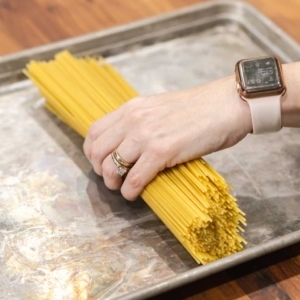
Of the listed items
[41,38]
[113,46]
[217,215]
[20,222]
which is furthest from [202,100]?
[41,38]

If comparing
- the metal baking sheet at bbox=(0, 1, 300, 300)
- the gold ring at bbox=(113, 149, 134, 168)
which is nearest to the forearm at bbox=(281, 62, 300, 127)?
the metal baking sheet at bbox=(0, 1, 300, 300)

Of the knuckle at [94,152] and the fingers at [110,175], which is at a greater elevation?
the knuckle at [94,152]

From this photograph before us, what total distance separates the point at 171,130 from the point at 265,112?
14 cm

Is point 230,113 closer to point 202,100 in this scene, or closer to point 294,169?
point 202,100

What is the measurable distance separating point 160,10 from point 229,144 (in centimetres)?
Answer: 59

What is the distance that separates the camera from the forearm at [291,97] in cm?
84

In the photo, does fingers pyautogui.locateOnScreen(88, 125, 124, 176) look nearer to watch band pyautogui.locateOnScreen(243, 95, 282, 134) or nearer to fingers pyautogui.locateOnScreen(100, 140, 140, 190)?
fingers pyautogui.locateOnScreen(100, 140, 140, 190)

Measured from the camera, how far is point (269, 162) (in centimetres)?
98

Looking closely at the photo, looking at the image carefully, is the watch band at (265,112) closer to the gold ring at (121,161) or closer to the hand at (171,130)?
the hand at (171,130)

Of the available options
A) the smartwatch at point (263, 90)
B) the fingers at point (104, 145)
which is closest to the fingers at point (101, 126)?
the fingers at point (104, 145)

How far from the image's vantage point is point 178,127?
0.83 meters

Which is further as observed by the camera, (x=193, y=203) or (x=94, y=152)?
(x=94, y=152)

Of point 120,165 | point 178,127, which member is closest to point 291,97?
point 178,127

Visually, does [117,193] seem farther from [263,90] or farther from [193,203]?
[263,90]
